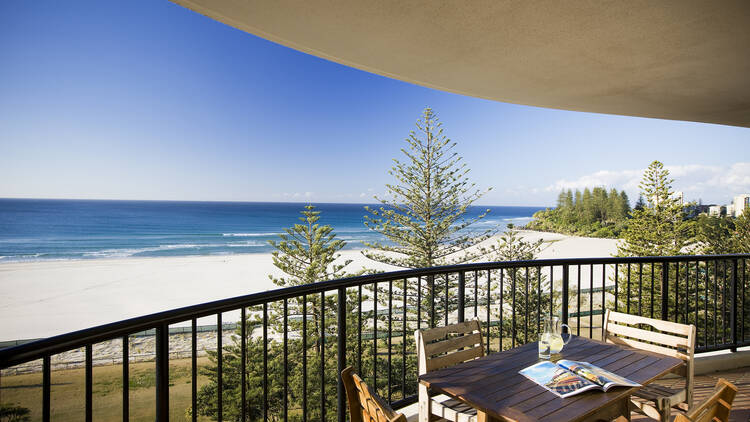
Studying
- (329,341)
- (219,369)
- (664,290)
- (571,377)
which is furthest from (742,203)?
(219,369)

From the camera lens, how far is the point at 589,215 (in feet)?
83.4

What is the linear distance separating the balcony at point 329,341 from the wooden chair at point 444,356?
0.21m

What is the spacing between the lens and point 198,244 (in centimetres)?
2902

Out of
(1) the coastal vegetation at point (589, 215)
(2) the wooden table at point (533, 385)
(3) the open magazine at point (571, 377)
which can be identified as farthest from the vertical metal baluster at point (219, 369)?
(1) the coastal vegetation at point (589, 215)

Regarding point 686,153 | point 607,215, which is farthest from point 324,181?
point 686,153

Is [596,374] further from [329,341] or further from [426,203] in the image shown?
[426,203]

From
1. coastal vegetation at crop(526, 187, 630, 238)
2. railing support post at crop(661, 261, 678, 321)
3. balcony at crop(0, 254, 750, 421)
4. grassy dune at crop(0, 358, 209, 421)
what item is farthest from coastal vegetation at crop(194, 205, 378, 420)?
coastal vegetation at crop(526, 187, 630, 238)

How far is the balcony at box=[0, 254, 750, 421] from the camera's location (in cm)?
182

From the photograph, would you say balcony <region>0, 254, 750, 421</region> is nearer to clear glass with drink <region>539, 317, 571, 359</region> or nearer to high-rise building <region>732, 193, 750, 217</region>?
clear glass with drink <region>539, 317, 571, 359</region>

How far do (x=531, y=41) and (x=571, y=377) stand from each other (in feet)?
5.96

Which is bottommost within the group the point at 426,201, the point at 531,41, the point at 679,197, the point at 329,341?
the point at 329,341

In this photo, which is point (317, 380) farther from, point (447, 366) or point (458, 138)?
point (458, 138)

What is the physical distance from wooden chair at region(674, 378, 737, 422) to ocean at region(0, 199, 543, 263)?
2219cm

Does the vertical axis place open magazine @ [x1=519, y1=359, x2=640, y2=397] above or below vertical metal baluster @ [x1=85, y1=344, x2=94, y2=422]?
below
